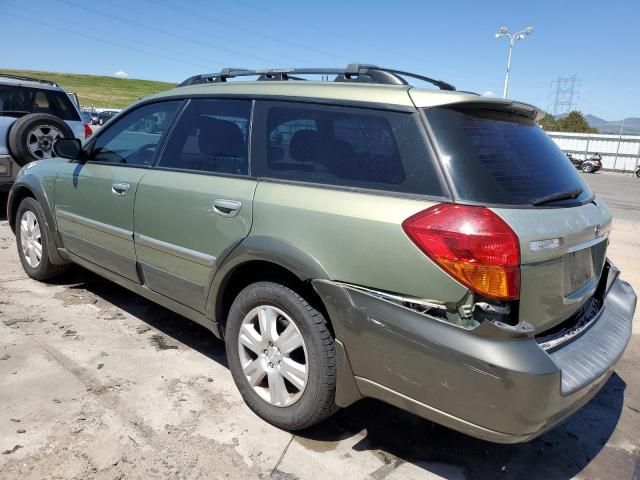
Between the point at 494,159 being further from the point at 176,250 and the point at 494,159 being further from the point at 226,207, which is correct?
the point at 176,250

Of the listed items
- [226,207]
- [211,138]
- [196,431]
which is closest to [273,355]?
[196,431]

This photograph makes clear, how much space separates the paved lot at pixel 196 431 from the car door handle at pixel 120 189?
104 cm

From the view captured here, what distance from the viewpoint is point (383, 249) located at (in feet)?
7.08

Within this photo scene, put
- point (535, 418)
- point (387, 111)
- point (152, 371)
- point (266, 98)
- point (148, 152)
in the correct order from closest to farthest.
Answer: point (535, 418), point (387, 111), point (266, 98), point (152, 371), point (148, 152)

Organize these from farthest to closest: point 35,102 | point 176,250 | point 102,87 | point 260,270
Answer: point 102,87 → point 35,102 → point 176,250 → point 260,270

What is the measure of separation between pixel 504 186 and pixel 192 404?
6.67 feet

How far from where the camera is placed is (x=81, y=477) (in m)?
2.29

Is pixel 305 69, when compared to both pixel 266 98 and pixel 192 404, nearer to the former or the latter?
pixel 266 98

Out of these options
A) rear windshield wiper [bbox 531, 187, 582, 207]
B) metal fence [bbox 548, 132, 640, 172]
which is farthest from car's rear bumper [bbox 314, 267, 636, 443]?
metal fence [bbox 548, 132, 640, 172]

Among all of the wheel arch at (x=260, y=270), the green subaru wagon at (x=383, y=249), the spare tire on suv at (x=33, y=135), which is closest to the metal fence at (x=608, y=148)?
the spare tire on suv at (x=33, y=135)

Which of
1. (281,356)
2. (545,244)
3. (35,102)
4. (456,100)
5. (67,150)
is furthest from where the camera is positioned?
(35,102)

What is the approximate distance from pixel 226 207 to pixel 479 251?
4.55 ft

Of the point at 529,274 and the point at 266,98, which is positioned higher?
the point at 266,98

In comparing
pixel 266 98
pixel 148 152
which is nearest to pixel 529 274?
pixel 266 98
